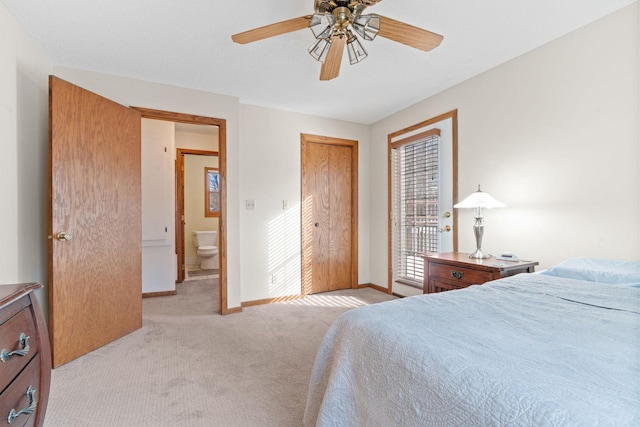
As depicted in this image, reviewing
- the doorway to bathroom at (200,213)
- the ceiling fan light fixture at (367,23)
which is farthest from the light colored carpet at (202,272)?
the ceiling fan light fixture at (367,23)

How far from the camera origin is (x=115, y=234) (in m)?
2.54

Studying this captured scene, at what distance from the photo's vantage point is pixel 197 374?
1991 mm

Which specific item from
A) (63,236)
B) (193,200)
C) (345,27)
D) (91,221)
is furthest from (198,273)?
(345,27)

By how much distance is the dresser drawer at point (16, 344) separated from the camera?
772mm

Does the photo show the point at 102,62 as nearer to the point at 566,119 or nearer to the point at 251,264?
the point at 251,264

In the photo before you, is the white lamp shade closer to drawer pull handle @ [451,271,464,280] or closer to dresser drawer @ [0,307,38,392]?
drawer pull handle @ [451,271,464,280]

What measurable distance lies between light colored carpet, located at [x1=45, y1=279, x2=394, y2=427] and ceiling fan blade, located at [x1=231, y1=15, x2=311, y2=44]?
2056 millimetres

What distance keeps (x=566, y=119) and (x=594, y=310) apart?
Result: 1557 mm

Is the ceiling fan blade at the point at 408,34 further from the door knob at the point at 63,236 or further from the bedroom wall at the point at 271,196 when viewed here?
the door knob at the point at 63,236

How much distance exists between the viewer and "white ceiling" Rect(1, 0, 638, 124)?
1.81 metres

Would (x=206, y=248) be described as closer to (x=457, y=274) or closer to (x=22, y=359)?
(x=457, y=274)

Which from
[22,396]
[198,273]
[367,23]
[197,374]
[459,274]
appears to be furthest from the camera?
[198,273]

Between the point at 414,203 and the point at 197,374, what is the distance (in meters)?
2.72

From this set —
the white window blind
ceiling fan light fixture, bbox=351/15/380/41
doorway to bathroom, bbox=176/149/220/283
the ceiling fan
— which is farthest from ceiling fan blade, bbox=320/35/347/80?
doorway to bathroom, bbox=176/149/220/283
